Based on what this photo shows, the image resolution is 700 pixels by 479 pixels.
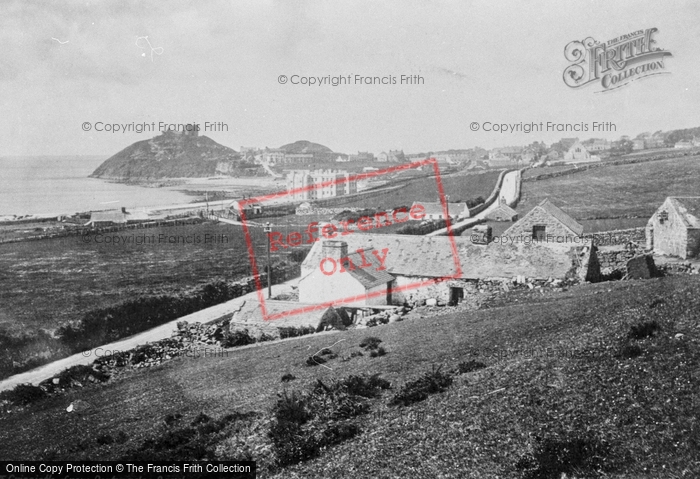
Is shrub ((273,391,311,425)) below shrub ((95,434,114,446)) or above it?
above

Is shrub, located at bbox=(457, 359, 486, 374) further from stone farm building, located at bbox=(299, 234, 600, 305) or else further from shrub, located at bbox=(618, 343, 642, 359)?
stone farm building, located at bbox=(299, 234, 600, 305)

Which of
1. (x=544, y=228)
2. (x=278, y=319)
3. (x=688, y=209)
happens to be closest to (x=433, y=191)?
(x=544, y=228)

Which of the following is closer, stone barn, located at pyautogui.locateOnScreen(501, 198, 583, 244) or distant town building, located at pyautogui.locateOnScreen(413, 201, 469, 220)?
stone barn, located at pyautogui.locateOnScreen(501, 198, 583, 244)

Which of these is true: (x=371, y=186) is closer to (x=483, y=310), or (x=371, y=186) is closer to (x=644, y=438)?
(x=483, y=310)

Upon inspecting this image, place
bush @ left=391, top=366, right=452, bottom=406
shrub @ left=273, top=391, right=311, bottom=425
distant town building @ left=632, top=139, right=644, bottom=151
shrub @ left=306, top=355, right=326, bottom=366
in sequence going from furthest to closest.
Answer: distant town building @ left=632, top=139, right=644, bottom=151, shrub @ left=306, top=355, right=326, bottom=366, shrub @ left=273, top=391, right=311, bottom=425, bush @ left=391, top=366, right=452, bottom=406

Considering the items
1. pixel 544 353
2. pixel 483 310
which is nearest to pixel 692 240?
pixel 483 310

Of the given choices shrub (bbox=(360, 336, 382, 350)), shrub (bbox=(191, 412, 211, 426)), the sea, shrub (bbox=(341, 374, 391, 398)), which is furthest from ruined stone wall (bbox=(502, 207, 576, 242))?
the sea

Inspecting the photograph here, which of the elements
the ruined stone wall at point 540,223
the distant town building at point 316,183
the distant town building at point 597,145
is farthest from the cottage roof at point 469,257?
the distant town building at point 597,145

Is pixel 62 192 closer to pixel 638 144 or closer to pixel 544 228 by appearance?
pixel 544 228
